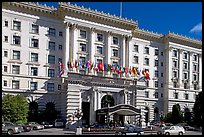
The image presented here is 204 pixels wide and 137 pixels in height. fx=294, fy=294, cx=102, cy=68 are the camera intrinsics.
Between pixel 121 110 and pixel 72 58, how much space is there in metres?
13.6

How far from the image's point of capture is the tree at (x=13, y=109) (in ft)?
150

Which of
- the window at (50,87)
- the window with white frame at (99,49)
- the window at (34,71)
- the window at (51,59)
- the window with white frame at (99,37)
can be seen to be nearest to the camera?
the window at (34,71)

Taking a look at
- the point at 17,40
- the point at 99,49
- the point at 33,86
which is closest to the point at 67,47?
the point at 99,49

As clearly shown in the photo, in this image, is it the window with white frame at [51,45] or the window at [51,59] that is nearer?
the window at [51,59]

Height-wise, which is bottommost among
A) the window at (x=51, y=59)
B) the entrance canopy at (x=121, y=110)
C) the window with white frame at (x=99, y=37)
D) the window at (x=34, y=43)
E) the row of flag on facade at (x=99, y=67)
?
the entrance canopy at (x=121, y=110)

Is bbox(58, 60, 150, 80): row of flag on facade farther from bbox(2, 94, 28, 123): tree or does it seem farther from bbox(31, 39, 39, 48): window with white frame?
bbox(2, 94, 28, 123): tree

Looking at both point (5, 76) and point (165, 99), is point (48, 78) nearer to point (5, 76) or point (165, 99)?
point (5, 76)

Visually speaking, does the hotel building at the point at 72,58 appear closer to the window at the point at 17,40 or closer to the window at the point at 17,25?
the window at the point at 17,40

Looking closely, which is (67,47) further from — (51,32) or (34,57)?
(34,57)

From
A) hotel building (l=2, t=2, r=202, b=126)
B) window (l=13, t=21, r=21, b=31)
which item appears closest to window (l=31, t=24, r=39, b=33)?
hotel building (l=2, t=2, r=202, b=126)

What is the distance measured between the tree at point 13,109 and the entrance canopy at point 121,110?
13077 millimetres

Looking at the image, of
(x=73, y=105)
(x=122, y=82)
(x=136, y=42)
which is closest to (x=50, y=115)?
(x=73, y=105)

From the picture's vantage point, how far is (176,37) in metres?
71.0

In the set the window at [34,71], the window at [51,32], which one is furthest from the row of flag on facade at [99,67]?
the window at [51,32]
